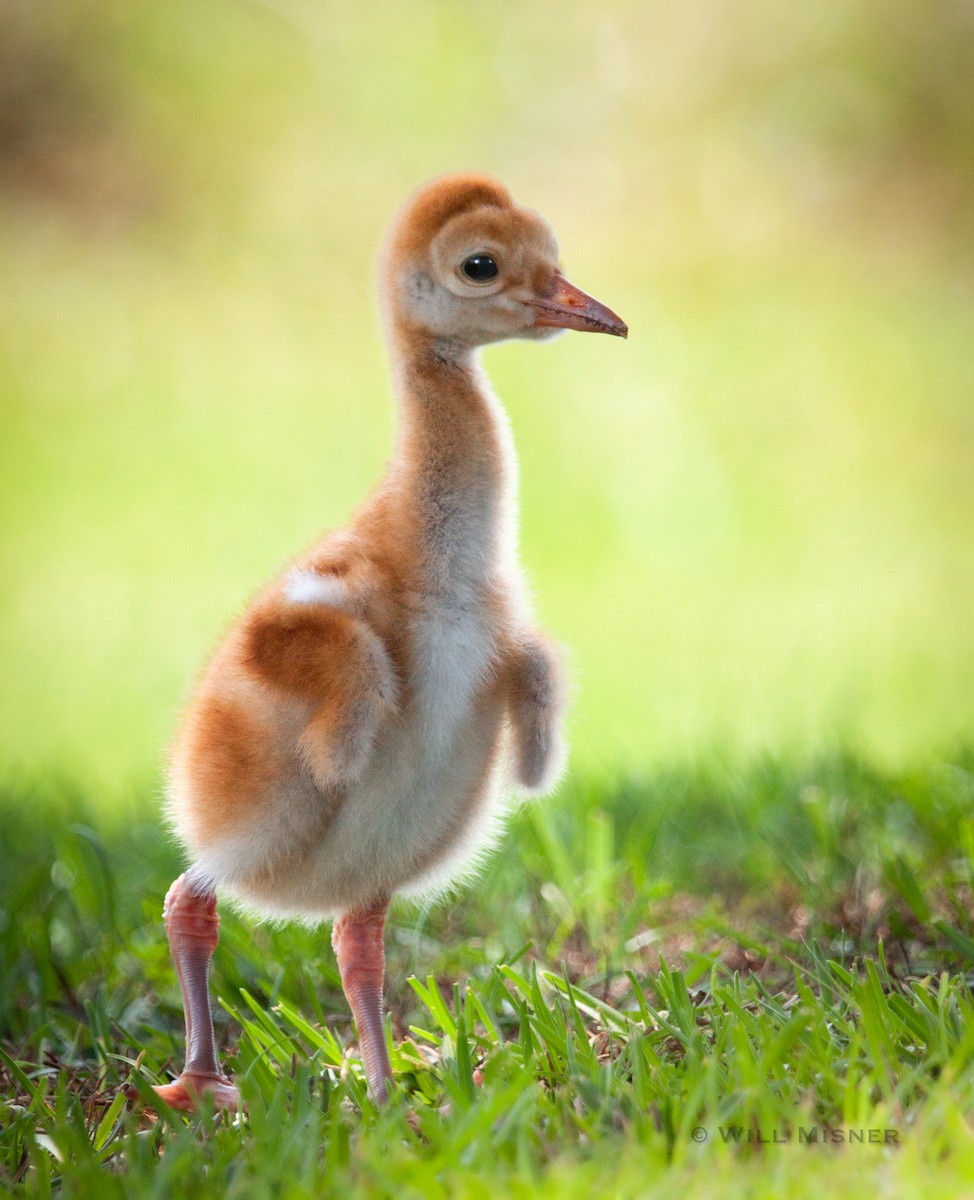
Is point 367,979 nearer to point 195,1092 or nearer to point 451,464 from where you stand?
point 195,1092

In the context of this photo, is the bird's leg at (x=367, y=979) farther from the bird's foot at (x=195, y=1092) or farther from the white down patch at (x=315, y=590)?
the white down patch at (x=315, y=590)

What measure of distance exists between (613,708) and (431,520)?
10.7 ft

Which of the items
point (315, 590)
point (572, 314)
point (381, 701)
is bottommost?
point (381, 701)

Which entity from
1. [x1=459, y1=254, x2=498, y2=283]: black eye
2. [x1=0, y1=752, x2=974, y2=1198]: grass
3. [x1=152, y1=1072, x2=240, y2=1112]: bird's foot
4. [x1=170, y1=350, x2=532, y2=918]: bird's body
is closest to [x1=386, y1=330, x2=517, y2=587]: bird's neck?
[x1=170, y1=350, x2=532, y2=918]: bird's body

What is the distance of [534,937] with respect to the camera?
8.67ft

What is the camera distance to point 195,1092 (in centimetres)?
193

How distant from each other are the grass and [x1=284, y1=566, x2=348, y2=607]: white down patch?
1.98ft

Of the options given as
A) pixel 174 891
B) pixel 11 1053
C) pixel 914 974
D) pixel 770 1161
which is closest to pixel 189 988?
pixel 174 891

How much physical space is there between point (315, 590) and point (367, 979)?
0.57 m

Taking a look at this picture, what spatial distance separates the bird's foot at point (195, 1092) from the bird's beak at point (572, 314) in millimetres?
1157

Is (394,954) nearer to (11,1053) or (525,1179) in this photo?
(11,1053)

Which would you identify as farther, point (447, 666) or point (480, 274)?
point (480, 274)

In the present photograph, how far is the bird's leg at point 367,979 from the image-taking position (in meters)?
1.90

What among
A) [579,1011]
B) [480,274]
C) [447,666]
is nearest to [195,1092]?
[579,1011]
